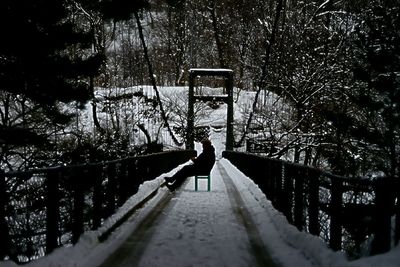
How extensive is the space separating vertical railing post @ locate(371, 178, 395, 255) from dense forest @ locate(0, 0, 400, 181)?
8.62 feet

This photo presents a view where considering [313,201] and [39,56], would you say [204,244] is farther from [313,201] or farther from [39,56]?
[39,56]

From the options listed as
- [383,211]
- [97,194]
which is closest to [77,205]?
[97,194]

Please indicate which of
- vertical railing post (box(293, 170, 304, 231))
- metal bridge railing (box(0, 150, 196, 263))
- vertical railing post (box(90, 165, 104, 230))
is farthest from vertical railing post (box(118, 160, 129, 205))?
vertical railing post (box(293, 170, 304, 231))

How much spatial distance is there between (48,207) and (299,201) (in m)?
2.77

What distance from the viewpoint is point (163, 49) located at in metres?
48.1

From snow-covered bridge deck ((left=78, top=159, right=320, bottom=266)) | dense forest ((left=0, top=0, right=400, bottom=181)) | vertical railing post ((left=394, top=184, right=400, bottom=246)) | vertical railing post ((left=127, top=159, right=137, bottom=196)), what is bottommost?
snow-covered bridge deck ((left=78, top=159, right=320, bottom=266))

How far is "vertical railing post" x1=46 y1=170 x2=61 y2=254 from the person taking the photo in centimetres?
489

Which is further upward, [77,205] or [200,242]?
[77,205]

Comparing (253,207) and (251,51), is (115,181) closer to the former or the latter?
(253,207)

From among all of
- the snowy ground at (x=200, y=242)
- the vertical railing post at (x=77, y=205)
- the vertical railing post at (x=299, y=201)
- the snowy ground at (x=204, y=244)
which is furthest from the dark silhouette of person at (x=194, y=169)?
the vertical railing post at (x=77, y=205)

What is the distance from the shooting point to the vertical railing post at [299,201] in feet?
19.8

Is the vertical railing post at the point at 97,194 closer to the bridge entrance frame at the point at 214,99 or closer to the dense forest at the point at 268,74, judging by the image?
the dense forest at the point at 268,74

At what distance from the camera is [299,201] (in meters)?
6.15

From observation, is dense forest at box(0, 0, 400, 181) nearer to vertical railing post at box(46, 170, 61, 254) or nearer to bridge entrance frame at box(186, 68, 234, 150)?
bridge entrance frame at box(186, 68, 234, 150)
